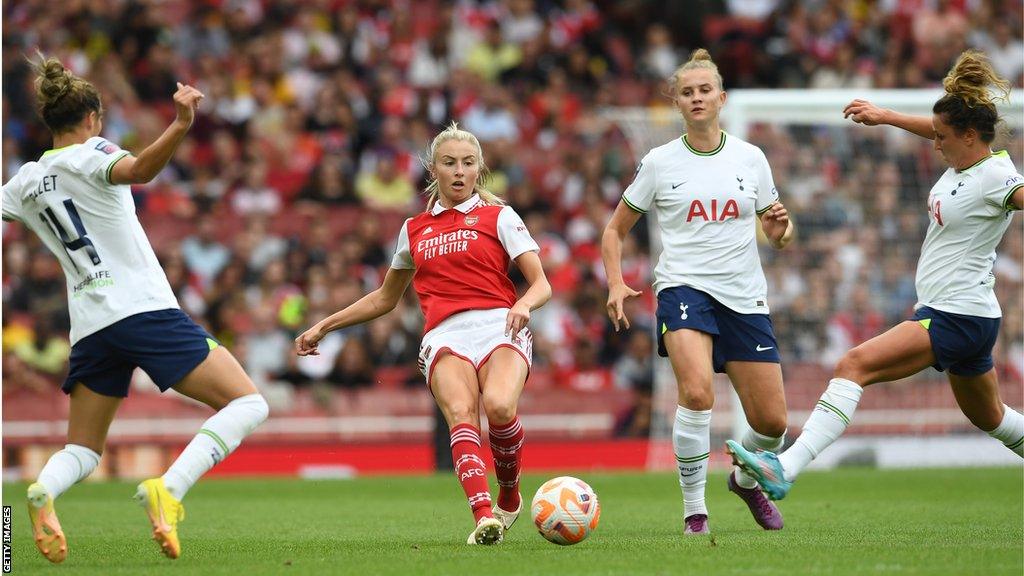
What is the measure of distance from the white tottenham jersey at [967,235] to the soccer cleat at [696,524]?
1.78 m

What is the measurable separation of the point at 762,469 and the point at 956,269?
1.74 m

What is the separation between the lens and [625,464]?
16859mm

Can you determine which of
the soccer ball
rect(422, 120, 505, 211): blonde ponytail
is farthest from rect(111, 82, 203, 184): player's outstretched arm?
the soccer ball

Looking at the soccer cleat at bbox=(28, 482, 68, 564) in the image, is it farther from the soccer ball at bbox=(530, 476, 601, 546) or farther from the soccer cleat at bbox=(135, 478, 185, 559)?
the soccer ball at bbox=(530, 476, 601, 546)

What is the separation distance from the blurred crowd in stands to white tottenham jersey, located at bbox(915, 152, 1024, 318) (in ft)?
26.7

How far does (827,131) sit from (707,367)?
9793 millimetres

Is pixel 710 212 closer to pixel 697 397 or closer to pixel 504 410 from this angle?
pixel 697 397

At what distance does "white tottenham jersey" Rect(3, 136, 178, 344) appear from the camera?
268 inches

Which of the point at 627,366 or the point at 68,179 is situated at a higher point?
the point at 68,179

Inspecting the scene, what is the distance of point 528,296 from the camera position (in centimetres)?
744

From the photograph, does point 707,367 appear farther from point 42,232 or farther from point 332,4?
point 332,4

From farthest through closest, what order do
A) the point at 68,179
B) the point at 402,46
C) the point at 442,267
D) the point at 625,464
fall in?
1. the point at 402,46
2. the point at 625,464
3. the point at 442,267
4. the point at 68,179

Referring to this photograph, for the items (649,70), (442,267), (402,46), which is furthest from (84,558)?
(649,70)

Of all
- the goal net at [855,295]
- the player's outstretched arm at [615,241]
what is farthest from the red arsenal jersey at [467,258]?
the goal net at [855,295]
